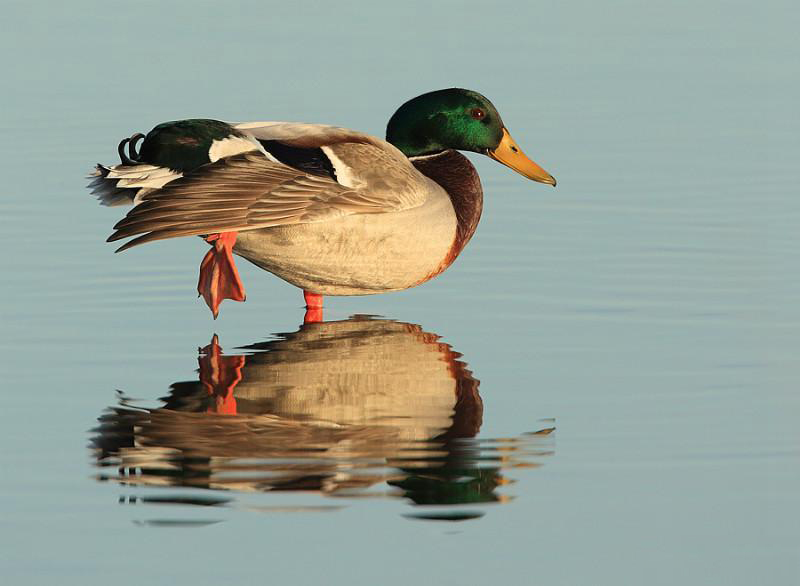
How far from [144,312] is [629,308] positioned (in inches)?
125

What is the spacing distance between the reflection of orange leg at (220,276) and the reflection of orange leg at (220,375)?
0.98ft

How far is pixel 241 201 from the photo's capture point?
9289 millimetres

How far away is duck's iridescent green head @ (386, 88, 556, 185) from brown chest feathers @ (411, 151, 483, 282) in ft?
0.29

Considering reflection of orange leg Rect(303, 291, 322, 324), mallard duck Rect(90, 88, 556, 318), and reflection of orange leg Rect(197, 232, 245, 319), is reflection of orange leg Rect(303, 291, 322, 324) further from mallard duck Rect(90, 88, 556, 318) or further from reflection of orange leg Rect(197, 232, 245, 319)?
reflection of orange leg Rect(197, 232, 245, 319)

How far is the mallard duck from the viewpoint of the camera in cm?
925

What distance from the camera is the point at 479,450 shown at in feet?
24.0

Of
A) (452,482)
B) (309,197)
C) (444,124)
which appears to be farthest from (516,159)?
(452,482)

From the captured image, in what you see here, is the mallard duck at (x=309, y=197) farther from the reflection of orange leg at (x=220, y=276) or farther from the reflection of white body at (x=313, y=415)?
the reflection of white body at (x=313, y=415)

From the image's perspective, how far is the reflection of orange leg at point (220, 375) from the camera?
8.16 m

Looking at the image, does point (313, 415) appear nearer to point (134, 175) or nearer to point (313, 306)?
point (134, 175)

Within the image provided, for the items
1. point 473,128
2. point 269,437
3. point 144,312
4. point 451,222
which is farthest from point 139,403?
point 473,128

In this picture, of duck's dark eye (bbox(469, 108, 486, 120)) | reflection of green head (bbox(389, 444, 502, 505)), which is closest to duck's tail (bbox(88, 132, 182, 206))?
duck's dark eye (bbox(469, 108, 486, 120))

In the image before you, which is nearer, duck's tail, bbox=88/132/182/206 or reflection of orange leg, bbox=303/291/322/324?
duck's tail, bbox=88/132/182/206

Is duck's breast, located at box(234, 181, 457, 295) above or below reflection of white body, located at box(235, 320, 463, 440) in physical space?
above
